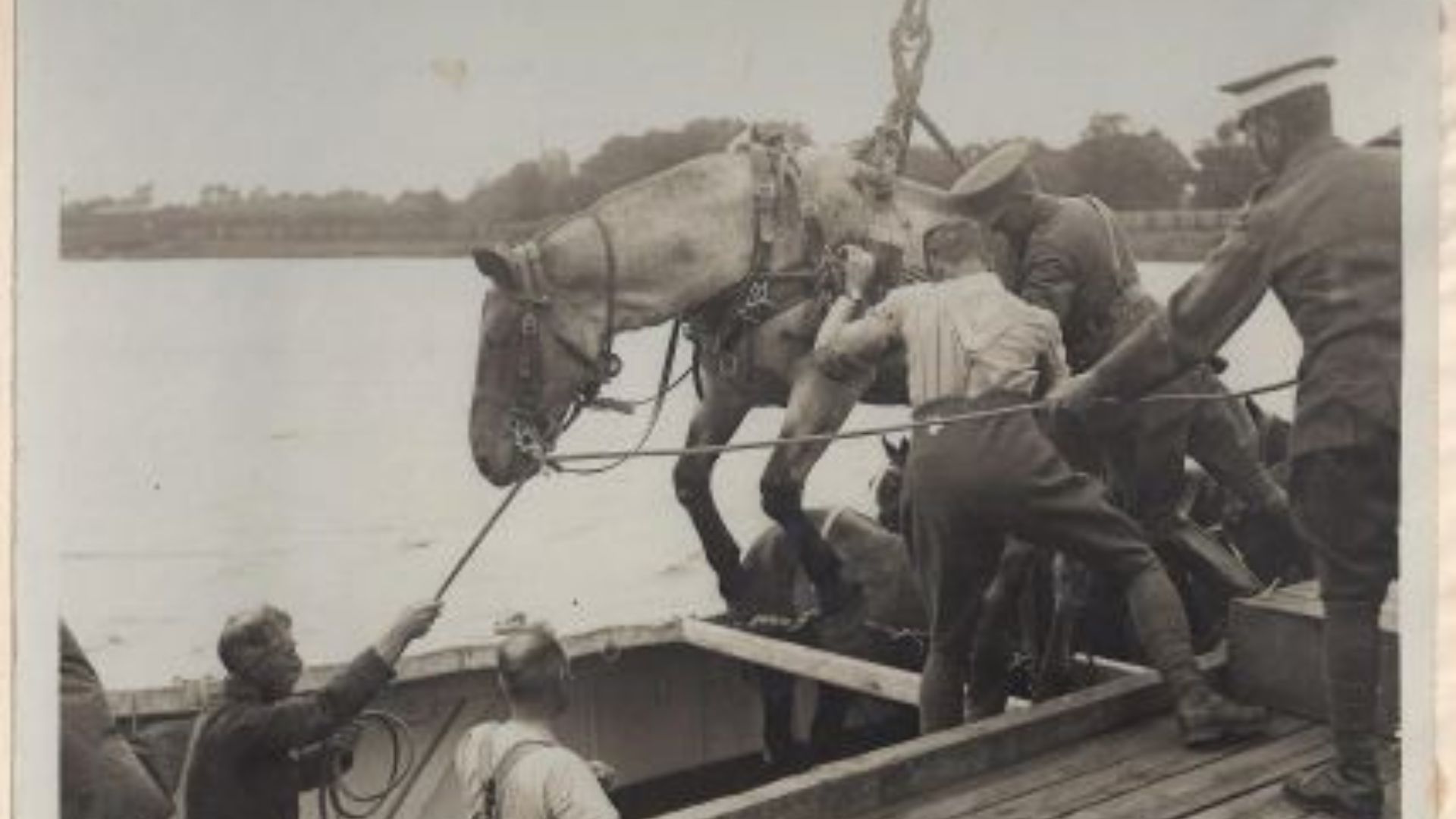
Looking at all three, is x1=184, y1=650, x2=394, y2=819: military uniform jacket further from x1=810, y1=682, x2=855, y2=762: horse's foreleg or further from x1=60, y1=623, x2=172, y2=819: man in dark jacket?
x1=810, y1=682, x2=855, y2=762: horse's foreleg

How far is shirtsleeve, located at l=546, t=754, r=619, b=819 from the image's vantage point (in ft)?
8.95

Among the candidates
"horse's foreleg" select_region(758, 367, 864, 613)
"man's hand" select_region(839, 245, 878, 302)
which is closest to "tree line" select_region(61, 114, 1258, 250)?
"man's hand" select_region(839, 245, 878, 302)

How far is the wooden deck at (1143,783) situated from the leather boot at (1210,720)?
2 cm

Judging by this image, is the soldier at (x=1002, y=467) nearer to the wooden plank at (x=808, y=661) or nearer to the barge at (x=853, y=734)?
the barge at (x=853, y=734)

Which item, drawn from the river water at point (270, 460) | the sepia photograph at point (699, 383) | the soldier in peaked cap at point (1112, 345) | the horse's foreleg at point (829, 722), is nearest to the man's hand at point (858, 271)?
the sepia photograph at point (699, 383)

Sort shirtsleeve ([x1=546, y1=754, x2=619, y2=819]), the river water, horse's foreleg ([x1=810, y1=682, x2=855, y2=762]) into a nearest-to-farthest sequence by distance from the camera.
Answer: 1. shirtsleeve ([x1=546, y1=754, x2=619, y2=819])
2. the river water
3. horse's foreleg ([x1=810, y1=682, x2=855, y2=762])

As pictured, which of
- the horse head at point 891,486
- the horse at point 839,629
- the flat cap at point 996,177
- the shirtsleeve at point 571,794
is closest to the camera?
the shirtsleeve at point 571,794

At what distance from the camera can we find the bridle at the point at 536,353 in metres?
3.14

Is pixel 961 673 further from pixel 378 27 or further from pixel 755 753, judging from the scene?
pixel 378 27

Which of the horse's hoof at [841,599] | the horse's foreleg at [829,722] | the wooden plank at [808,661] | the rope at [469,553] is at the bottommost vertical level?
the horse's foreleg at [829,722]

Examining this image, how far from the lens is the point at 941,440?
10.5 ft

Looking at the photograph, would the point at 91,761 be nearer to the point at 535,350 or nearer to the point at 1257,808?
the point at 535,350

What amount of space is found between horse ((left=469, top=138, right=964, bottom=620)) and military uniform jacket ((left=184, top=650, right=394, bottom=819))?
48 centimetres

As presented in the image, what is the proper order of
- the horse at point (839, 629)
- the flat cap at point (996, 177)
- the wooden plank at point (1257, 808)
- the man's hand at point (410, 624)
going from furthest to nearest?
the horse at point (839, 629), the flat cap at point (996, 177), the man's hand at point (410, 624), the wooden plank at point (1257, 808)
